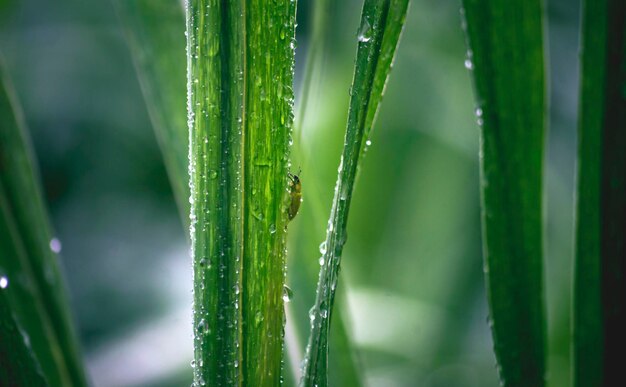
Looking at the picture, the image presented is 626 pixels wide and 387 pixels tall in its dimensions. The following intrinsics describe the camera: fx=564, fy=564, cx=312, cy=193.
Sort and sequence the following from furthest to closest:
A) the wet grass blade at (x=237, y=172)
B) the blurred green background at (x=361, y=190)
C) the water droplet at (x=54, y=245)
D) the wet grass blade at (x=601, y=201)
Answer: the blurred green background at (x=361, y=190)
the water droplet at (x=54, y=245)
the wet grass blade at (x=601, y=201)
the wet grass blade at (x=237, y=172)

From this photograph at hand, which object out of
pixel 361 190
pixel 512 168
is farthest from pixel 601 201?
pixel 361 190

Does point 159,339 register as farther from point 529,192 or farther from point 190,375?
point 529,192

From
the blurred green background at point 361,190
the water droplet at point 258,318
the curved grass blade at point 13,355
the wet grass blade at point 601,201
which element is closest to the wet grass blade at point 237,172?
the water droplet at point 258,318

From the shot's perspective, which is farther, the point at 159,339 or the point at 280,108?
the point at 159,339

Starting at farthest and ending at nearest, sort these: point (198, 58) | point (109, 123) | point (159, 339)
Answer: point (109, 123), point (159, 339), point (198, 58)

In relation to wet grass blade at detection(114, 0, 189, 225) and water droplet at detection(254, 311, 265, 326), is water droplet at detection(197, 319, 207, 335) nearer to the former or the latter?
water droplet at detection(254, 311, 265, 326)

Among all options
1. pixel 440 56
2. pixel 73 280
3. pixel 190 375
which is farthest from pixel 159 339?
pixel 440 56

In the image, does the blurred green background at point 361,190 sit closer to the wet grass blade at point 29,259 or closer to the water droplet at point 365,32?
the wet grass blade at point 29,259
